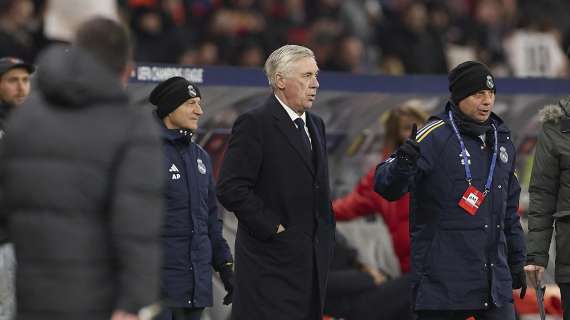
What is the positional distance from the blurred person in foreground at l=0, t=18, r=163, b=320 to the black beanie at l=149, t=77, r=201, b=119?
2.70 meters

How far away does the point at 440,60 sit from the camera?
16891 millimetres

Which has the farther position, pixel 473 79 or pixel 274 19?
pixel 274 19

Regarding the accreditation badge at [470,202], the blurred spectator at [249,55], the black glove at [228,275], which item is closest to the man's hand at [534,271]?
the accreditation badge at [470,202]

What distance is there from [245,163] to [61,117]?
2.44 metres

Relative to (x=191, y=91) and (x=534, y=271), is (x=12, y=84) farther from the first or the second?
(x=534, y=271)

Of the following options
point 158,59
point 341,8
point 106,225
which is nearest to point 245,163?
point 106,225

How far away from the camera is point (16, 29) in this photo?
41.8 ft

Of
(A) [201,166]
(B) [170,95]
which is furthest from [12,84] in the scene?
(A) [201,166]

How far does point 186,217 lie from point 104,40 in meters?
2.54

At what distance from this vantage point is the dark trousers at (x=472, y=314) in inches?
291

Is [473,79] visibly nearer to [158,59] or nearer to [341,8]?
[158,59]

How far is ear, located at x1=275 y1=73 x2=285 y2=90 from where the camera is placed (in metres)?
7.50

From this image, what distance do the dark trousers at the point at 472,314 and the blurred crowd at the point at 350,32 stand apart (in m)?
6.24

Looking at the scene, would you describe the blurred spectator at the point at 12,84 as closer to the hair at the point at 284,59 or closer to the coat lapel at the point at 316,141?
the hair at the point at 284,59
